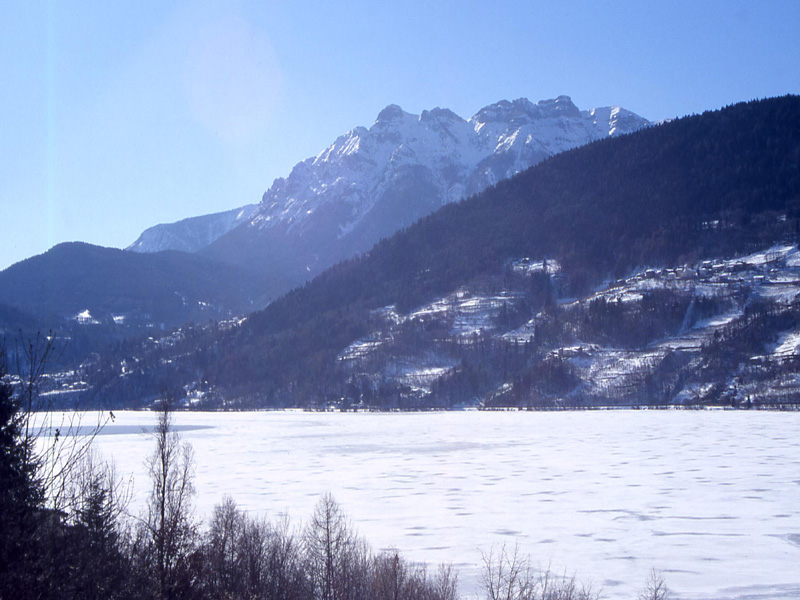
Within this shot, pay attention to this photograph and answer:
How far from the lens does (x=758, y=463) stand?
58.5m

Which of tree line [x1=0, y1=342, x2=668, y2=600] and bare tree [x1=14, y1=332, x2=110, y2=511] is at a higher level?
bare tree [x1=14, y1=332, x2=110, y2=511]

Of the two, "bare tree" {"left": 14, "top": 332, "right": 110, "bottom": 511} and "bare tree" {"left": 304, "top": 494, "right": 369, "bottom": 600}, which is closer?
"bare tree" {"left": 14, "top": 332, "right": 110, "bottom": 511}

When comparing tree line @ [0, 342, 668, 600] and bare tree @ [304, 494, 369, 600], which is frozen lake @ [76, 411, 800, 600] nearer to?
tree line @ [0, 342, 668, 600]

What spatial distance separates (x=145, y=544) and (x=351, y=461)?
3889 cm

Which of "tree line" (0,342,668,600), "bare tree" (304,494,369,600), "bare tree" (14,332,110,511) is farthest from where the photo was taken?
"bare tree" (304,494,369,600)

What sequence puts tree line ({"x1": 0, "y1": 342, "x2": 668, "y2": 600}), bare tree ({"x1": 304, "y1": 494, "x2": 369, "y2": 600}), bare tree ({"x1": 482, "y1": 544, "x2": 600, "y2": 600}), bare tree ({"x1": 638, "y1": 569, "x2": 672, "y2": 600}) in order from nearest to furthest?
tree line ({"x1": 0, "y1": 342, "x2": 668, "y2": 600}) → bare tree ({"x1": 638, "y1": 569, "x2": 672, "y2": 600}) → bare tree ({"x1": 482, "y1": 544, "x2": 600, "y2": 600}) → bare tree ({"x1": 304, "y1": 494, "x2": 369, "y2": 600})

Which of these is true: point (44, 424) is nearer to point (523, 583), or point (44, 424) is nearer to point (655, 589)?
point (523, 583)

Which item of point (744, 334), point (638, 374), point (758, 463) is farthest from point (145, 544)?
point (744, 334)

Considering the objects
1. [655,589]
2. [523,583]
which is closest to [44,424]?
[523,583]

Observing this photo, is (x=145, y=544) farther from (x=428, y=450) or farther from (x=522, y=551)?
(x=428, y=450)

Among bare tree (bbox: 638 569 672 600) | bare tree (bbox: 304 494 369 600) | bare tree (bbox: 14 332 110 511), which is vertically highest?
bare tree (bbox: 14 332 110 511)

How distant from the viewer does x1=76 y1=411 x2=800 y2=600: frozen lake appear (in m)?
31.0

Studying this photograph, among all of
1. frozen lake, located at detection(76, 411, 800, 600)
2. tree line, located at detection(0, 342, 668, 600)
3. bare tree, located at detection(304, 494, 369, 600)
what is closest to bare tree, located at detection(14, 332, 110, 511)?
tree line, located at detection(0, 342, 668, 600)

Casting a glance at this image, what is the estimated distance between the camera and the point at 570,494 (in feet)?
160
